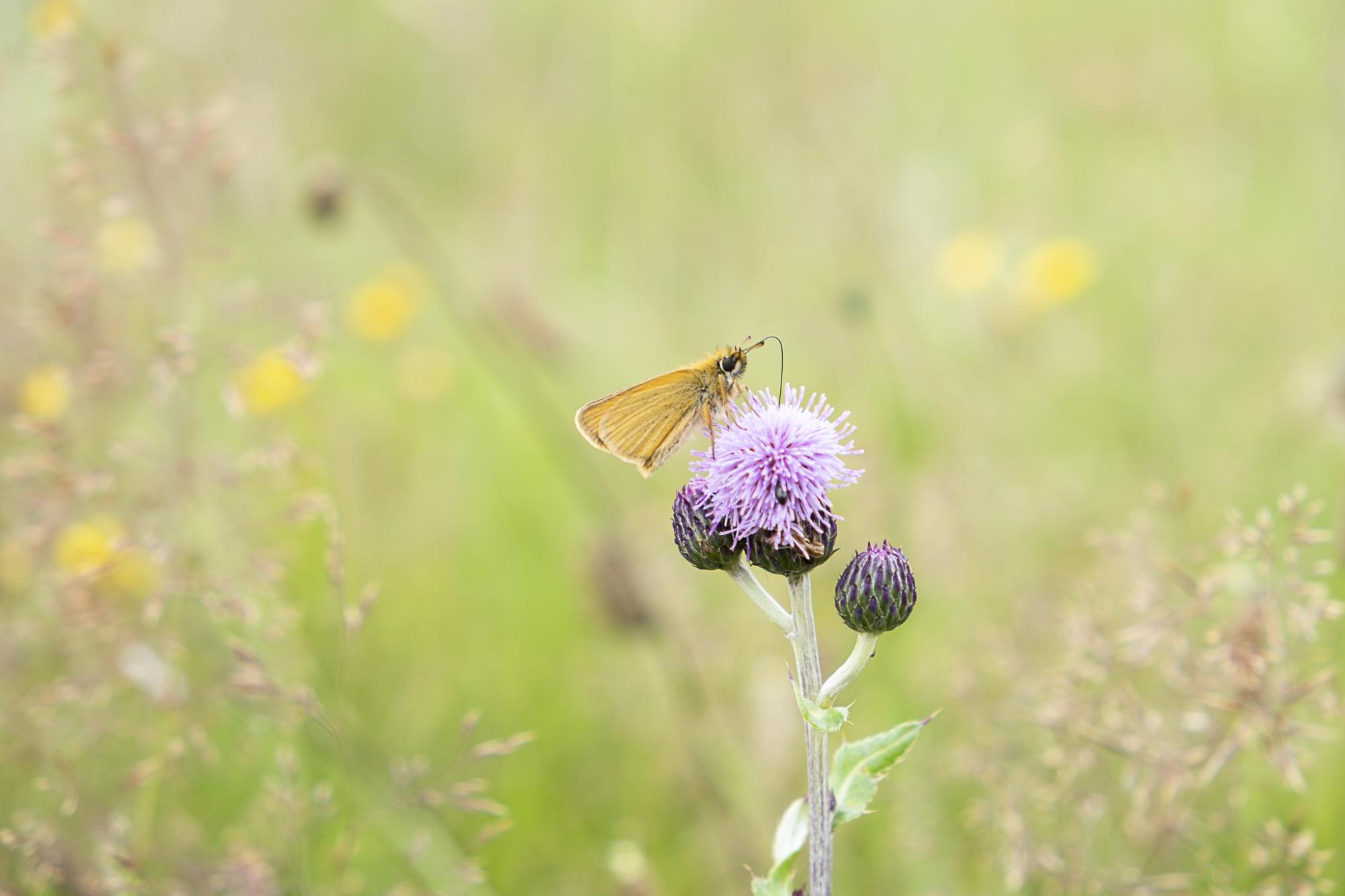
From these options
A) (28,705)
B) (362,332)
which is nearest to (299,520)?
(28,705)

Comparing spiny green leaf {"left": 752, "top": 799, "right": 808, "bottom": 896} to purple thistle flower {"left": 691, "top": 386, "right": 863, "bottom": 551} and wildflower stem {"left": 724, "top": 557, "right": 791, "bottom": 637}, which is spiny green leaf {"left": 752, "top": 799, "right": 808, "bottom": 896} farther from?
purple thistle flower {"left": 691, "top": 386, "right": 863, "bottom": 551}

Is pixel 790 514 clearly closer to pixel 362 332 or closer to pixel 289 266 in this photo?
pixel 362 332

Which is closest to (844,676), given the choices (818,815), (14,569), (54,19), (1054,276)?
(818,815)

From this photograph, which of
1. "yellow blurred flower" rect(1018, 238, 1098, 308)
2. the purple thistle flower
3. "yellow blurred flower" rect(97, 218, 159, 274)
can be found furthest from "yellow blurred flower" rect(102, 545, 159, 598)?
"yellow blurred flower" rect(1018, 238, 1098, 308)

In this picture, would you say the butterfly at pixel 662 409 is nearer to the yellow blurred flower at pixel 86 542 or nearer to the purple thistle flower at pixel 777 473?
the purple thistle flower at pixel 777 473

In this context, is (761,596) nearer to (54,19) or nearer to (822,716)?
(822,716)

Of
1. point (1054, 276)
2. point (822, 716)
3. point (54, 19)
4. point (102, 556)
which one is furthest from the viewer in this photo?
point (1054, 276)
